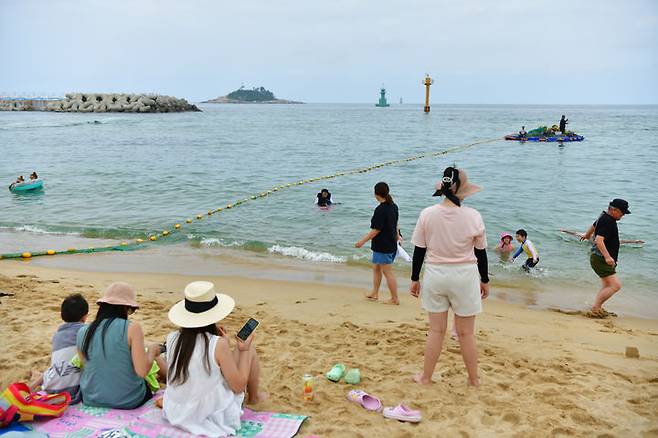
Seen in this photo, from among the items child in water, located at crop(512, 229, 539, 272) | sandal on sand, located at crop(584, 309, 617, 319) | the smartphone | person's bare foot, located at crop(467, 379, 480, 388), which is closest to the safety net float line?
child in water, located at crop(512, 229, 539, 272)

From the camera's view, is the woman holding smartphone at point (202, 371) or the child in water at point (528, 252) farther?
the child in water at point (528, 252)

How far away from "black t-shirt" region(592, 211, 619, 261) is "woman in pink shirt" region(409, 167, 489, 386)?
311 cm

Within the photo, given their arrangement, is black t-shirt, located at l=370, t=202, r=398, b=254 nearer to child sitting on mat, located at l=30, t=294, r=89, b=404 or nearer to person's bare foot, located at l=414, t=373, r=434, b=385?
person's bare foot, located at l=414, t=373, r=434, b=385

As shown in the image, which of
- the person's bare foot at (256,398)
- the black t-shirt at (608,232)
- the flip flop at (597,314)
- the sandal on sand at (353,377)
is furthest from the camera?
the flip flop at (597,314)

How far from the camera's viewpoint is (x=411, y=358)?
4898 millimetres

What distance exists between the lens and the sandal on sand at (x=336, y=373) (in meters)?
4.40

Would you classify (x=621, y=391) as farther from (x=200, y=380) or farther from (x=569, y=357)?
(x=200, y=380)

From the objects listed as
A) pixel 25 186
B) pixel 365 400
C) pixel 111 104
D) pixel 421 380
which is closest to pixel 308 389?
pixel 365 400

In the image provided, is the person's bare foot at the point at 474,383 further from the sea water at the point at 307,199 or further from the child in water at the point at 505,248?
the child in water at the point at 505,248

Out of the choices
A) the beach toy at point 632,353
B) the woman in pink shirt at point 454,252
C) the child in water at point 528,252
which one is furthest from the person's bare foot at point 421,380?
the child in water at point 528,252

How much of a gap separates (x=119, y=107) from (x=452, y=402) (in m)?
82.6

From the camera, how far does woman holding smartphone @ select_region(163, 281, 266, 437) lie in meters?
3.28

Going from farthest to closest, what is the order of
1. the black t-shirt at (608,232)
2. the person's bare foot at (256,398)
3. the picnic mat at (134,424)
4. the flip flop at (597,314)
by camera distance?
the flip flop at (597,314) < the black t-shirt at (608,232) < the person's bare foot at (256,398) < the picnic mat at (134,424)

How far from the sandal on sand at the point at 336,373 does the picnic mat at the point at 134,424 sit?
68cm
